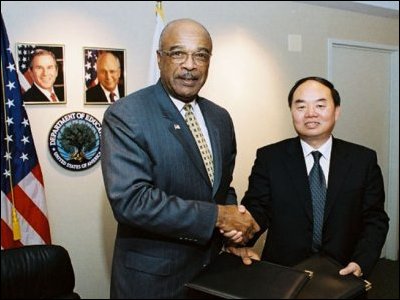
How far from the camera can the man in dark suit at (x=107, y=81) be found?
2697mm

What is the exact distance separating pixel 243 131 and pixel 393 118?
6.43 ft

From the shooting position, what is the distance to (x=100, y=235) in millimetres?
2760

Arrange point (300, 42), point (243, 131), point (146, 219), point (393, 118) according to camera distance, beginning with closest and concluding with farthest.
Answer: point (146, 219)
point (243, 131)
point (300, 42)
point (393, 118)

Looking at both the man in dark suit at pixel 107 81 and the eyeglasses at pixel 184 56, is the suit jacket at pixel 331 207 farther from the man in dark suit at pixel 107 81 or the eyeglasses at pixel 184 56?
the man in dark suit at pixel 107 81

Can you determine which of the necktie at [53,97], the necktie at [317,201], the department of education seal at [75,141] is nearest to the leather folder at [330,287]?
the necktie at [317,201]

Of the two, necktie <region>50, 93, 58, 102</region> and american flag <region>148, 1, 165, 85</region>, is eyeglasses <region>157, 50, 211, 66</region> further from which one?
necktie <region>50, 93, 58, 102</region>

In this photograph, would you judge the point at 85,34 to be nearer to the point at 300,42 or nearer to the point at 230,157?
the point at 230,157

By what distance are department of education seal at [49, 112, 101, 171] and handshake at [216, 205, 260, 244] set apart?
58.1 inches

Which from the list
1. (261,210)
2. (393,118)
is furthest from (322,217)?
(393,118)

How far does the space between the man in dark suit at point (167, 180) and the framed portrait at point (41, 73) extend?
1.23 metres

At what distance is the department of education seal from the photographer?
259cm

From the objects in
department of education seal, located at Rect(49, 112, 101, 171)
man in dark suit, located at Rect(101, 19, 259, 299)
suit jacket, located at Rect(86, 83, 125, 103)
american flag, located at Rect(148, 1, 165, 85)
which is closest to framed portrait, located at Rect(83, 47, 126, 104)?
suit jacket, located at Rect(86, 83, 125, 103)

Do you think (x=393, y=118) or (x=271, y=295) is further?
(x=393, y=118)

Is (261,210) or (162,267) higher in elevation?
(261,210)
